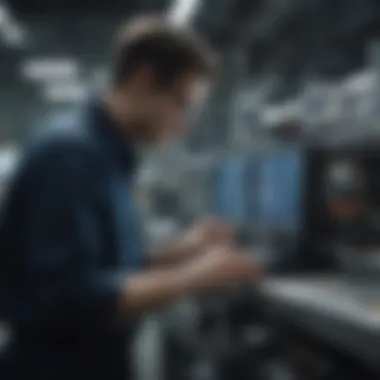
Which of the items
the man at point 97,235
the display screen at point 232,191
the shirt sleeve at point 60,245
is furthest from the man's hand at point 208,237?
the display screen at point 232,191

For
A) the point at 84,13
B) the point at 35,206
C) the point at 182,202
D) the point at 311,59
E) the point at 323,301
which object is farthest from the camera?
the point at 84,13

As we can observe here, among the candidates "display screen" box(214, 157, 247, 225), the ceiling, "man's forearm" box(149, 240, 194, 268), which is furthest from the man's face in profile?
the ceiling

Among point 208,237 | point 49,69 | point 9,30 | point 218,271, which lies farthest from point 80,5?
point 218,271

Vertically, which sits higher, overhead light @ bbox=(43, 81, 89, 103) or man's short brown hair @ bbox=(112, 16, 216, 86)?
man's short brown hair @ bbox=(112, 16, 216, 86)

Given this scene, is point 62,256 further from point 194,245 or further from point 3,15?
point 3,15

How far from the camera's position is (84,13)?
8.66m

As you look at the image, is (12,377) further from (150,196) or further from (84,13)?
(84,13)

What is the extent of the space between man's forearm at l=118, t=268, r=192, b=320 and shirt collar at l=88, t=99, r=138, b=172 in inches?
11.3

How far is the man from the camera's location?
1.86 metres

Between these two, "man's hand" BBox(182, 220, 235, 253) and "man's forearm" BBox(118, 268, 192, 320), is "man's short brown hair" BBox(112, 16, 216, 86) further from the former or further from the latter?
"man's hand" BBox(182, 220, 235, 253)

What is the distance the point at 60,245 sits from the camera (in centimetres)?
185

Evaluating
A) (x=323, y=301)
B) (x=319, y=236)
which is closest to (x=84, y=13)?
(x=319, y=236)

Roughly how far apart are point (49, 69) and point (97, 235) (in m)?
11.1

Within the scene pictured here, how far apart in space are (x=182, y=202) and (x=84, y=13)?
324 centimetres
